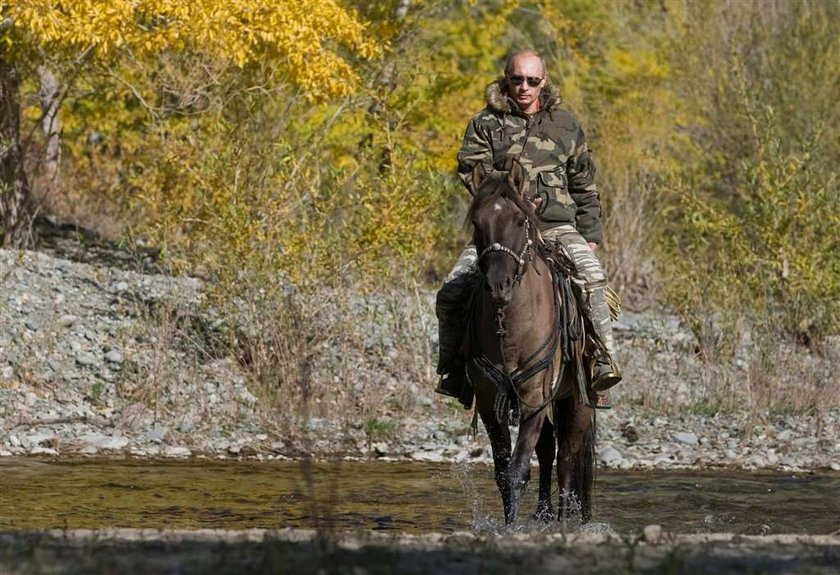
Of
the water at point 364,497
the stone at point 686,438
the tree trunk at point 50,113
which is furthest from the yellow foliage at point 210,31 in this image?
the stone at point 686,438

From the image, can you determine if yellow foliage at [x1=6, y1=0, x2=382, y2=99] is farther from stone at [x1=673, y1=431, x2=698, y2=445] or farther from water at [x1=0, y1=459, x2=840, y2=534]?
stone at [x1=673, y1=431, x2=698, y2=445]

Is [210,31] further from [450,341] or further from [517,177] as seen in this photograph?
[517,177]

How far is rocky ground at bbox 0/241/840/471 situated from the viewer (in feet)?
45.8

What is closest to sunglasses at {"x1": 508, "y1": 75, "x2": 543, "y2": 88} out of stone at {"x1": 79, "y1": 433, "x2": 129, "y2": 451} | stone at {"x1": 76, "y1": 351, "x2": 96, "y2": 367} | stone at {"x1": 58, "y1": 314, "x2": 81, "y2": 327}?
stone at {"x1": 79, "y1": 433, "x2": 129, "y2": 451}

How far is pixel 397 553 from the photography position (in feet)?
19.8

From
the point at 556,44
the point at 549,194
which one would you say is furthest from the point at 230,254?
the point at 556,44

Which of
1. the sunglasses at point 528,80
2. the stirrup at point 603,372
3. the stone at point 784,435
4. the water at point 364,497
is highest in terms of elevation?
the sunglasses at point 528,80

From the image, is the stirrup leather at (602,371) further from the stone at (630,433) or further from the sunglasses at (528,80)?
the stone at (630,433)

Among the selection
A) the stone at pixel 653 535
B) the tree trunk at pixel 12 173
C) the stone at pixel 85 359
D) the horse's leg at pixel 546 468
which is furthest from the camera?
the tree trunk at pixel 12 173

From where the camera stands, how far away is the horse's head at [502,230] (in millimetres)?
8289

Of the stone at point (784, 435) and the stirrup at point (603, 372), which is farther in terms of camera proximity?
the stone at point (784, 435)

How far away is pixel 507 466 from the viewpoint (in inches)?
355

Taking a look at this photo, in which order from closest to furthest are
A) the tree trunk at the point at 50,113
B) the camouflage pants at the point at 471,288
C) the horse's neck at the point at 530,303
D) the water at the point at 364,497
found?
1. the horse's neck at the point at 530,303
2. the camouflage pants at the point at 471,288
3. the water at the point at 364,497
4. the tree trunk at the point at 50,113

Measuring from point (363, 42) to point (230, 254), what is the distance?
6.34 metres
